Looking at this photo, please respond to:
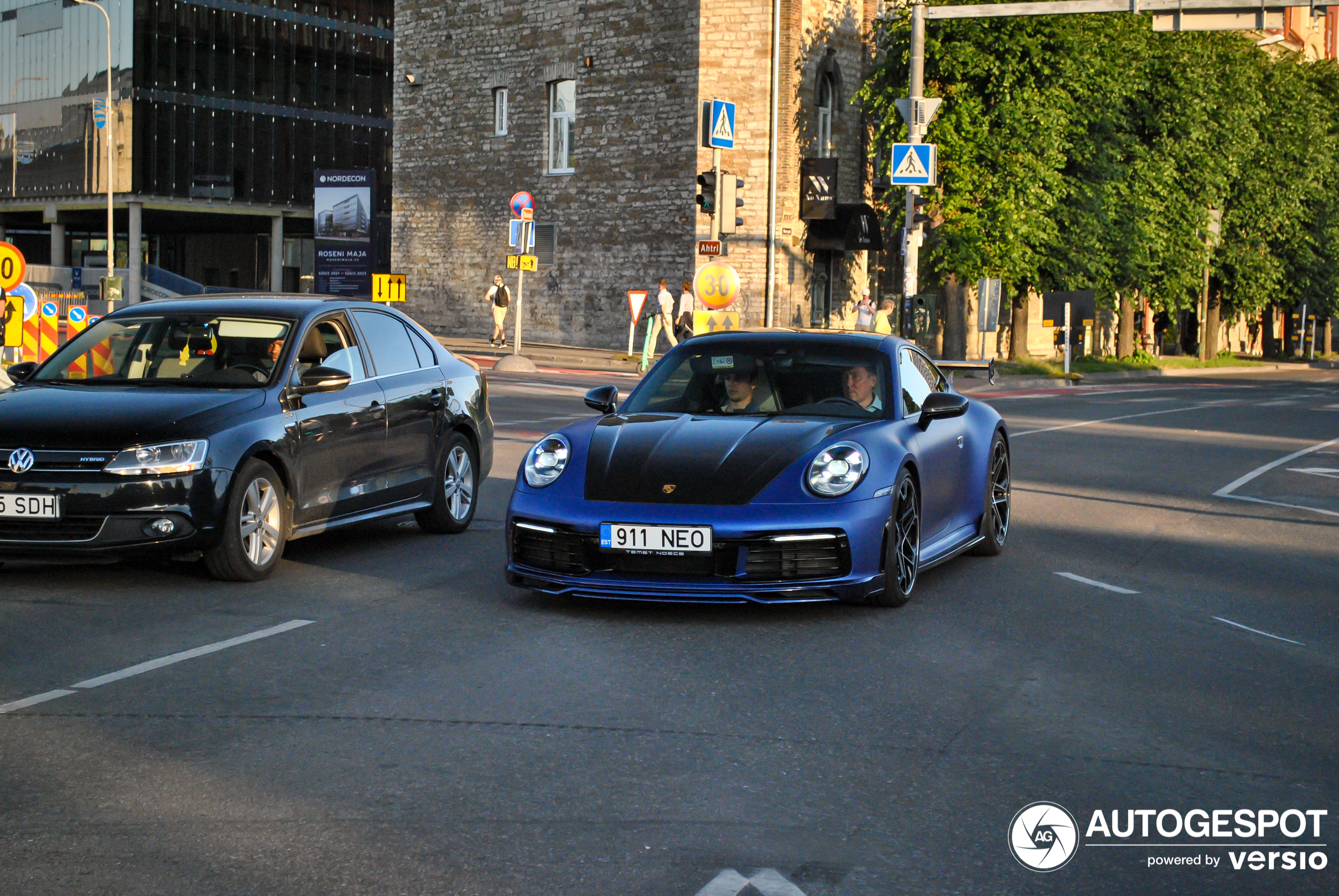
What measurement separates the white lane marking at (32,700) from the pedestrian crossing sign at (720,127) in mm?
21343

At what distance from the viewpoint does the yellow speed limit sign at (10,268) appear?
21406mm

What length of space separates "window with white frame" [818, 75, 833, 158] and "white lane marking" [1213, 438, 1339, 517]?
21487mm

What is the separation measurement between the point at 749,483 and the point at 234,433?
272 centimetres

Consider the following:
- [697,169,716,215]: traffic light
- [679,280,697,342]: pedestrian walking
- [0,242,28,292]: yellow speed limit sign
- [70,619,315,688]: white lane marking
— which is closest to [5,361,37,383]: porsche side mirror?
[70,619,315,688]: white lane marking

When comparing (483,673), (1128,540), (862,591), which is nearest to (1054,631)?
(862,591)

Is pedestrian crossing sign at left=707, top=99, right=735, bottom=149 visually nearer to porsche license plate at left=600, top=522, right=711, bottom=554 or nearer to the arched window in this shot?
the arched window

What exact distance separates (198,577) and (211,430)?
93 cm

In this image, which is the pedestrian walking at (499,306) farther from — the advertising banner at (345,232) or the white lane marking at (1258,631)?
the white lane marking at (1258,631)

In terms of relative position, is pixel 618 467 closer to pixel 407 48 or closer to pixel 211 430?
pixel 211 430

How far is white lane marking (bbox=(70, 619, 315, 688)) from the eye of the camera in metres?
5.93

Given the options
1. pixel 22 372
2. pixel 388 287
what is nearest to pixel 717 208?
pixel 388 287

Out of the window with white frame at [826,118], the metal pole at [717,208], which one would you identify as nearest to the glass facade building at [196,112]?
the window with white frame at [826,118]

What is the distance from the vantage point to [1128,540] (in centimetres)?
1059

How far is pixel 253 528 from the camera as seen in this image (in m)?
8.13
